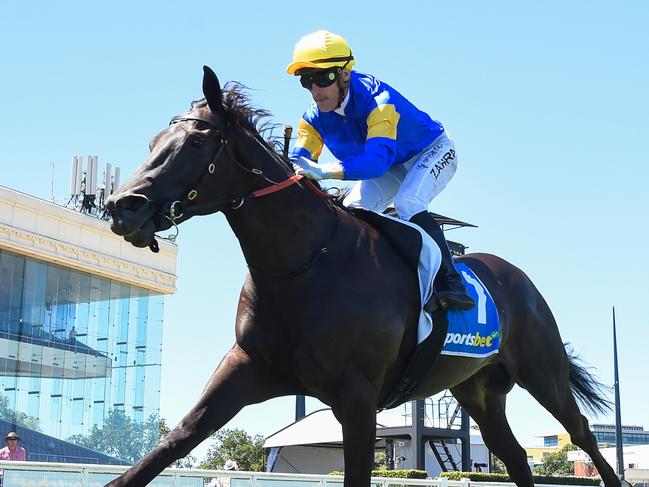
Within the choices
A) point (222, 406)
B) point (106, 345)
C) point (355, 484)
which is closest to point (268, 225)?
point (222, 406)

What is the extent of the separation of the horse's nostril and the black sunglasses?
1414 millimetres

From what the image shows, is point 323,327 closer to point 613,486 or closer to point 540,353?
point 540,353

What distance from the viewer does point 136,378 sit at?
34188 mm

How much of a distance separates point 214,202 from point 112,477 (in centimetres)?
348

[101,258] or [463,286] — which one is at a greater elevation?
[101,258]

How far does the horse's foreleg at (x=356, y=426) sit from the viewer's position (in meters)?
4.79

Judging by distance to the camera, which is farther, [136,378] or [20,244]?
[136,378]

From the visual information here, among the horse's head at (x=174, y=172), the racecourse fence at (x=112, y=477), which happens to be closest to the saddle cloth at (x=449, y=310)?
the horse's head at (x=174, y=172)

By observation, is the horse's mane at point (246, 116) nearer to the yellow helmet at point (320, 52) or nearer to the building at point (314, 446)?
the yellow helmet at point (320, 52)

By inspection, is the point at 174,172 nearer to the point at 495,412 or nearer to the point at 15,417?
the point at 495,412

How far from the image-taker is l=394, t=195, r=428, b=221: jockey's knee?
19.1ft

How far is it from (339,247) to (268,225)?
0.43m

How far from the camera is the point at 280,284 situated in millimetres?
4945

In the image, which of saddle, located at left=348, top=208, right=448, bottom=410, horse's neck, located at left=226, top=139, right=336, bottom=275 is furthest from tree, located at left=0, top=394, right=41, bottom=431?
horse's neck, located at left=226, top=139, right=336, bottom=275
